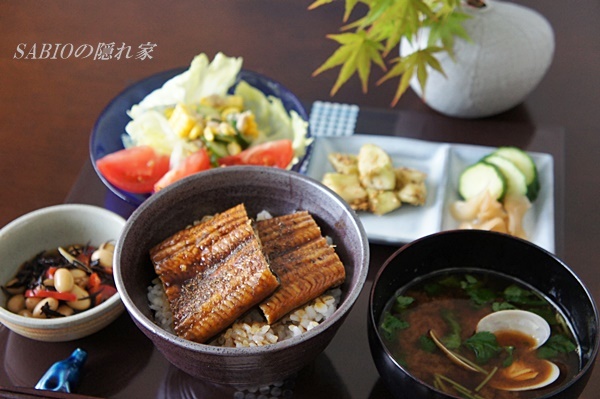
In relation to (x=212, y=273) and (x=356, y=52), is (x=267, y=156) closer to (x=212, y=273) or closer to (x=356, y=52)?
(x=356, y=52)

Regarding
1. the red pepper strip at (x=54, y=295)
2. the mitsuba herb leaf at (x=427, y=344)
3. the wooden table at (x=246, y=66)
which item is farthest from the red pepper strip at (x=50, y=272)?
the mitsuba herb leaf at (x=427, y=344)

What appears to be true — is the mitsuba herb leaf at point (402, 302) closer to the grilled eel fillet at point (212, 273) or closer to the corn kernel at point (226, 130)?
the grilled eel fillet at point (212, 273)

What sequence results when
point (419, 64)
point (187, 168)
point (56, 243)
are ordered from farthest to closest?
1. point (419, 64)
2. point (187, 168)
3. point (56, 243)

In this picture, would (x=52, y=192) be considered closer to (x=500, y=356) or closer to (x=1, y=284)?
(x=1, y=284)

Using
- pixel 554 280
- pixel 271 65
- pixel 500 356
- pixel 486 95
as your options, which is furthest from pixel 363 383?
pixel 271 65

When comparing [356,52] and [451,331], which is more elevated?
[356,52]

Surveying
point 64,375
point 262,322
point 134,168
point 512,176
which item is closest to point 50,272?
point 64,375
